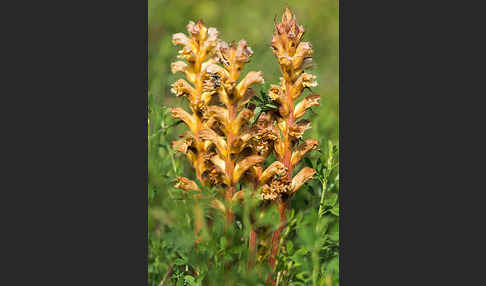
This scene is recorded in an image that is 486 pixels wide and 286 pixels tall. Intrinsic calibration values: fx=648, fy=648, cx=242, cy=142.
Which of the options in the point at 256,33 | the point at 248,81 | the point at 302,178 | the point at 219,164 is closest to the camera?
the point at 248,81

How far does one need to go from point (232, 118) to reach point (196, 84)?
1.04 feet

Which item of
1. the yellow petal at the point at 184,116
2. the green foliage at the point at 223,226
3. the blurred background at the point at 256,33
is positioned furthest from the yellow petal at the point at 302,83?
the blurred background at the point at 256,33

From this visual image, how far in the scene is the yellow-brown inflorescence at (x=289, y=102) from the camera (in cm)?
229

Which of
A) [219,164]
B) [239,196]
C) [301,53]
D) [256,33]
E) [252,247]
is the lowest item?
[252,247]


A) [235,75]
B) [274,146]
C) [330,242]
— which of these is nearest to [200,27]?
[235,75]

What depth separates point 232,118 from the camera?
224 cm

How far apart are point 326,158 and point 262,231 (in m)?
0.58

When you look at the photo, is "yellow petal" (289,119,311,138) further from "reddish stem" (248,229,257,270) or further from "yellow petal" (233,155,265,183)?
"reddish stem" (248,229,257,270)

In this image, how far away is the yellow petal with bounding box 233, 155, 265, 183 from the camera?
2.27m

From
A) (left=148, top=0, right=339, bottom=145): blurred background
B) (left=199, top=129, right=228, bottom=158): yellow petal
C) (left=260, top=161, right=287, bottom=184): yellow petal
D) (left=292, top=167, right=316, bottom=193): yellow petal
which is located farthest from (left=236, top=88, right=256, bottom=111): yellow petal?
(left=148, top=0, right=339, bottom=145): blurred background

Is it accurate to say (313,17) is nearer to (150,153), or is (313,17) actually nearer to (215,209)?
(150,153)

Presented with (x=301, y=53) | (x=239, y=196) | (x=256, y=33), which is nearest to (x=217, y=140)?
(x=239, y=196)

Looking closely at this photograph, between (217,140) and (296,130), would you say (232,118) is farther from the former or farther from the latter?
(296,130)

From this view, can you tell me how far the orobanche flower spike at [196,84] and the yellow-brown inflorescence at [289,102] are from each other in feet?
0.92
